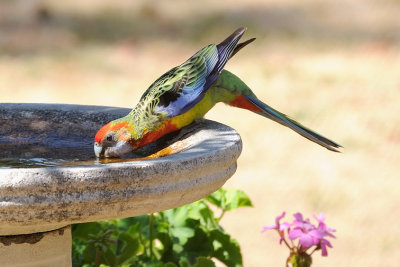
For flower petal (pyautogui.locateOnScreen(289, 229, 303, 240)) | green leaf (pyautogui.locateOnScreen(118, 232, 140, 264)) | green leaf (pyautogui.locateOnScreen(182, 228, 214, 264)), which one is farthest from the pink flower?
green leaf (pyautogui.locateOnScreen(118, 232, 140, 264))

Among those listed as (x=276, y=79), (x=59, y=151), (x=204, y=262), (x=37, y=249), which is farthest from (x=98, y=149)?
(x=276, y=79)

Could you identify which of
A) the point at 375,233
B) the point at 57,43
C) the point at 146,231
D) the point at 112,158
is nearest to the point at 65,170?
the point at 112,158

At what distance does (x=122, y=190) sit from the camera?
68.6 inches

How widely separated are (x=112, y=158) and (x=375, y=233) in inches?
85.1

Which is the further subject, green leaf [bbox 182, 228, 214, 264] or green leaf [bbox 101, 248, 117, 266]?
green leaf [bbox 182, 228, 214, 264]

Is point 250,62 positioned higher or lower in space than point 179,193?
higher

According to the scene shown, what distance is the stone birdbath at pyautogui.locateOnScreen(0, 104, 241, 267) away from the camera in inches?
65.8

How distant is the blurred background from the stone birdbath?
1732mm

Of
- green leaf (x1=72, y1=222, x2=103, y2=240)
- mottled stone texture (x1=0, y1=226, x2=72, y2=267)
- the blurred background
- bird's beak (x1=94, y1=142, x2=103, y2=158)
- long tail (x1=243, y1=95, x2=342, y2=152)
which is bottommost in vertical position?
mottled stone texture (x1=0, y1=226, x2=72, y2=267)

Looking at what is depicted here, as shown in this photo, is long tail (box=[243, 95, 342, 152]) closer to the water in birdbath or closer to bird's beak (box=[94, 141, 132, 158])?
the water in birdbath

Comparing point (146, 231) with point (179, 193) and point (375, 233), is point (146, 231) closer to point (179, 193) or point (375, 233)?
point (179, 193)

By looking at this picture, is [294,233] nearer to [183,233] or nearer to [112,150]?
[183,233]

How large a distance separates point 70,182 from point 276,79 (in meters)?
4.91

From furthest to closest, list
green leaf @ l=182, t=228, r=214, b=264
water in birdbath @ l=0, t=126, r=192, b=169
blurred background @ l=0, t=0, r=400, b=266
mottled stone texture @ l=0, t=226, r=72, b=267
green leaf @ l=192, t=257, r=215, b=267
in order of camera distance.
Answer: blurred background @ l=0, t=0, r=400, b=266 < green leaf @ l=182, t=228, r=214, b=264 < green leaf @ l=192, t=257, r=215, b=267 < water in birdbath @ l=0, t=126, r=192, b=169 < mottled stone texture @ l=0, t=226, r=72, b=267
